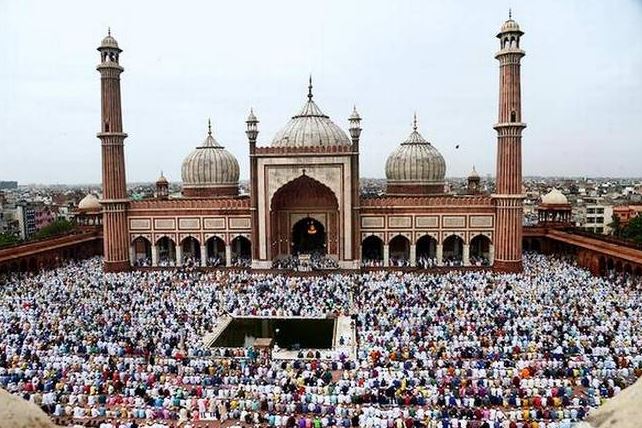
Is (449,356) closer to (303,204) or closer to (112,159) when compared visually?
(303,204)

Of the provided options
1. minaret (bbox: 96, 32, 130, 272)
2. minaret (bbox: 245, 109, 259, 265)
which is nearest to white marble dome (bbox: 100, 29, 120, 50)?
minaret (bbox: 96, 32, 130, 272)

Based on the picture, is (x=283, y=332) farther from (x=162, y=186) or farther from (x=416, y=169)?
(x=162, y=186)

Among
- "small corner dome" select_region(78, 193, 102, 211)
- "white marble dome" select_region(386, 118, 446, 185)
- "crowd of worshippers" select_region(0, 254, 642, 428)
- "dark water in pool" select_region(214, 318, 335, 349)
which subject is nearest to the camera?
"crowd of worshippers" select_region(0, 254, 642, 428)

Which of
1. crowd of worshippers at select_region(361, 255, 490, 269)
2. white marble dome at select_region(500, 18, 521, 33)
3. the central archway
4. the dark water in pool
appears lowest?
the dark water in pool

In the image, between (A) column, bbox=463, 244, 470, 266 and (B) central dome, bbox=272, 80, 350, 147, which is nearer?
(A) column, bbox=463, 244, 470, 266

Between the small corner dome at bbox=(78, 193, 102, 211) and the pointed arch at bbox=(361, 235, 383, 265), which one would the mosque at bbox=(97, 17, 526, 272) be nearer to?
the pointed arch at bbox=(361, 235, 383, 265)

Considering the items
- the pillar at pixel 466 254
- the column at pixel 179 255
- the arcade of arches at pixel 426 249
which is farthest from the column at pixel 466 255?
the column at pixel 179 255

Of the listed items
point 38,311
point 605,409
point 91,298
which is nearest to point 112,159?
point 91,298
